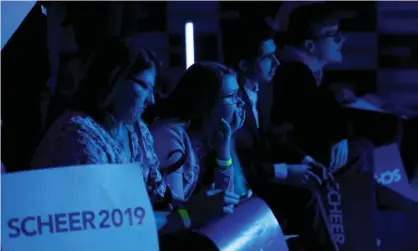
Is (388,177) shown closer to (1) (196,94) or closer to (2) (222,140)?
(2) (222,140)

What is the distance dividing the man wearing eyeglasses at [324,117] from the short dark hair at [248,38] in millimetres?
67

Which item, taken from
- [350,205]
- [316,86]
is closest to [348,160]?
[350,205]

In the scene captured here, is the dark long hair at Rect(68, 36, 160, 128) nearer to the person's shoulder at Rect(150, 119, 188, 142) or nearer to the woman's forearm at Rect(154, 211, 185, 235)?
the person's shoulder at Rect(150, 119, 188, 142)

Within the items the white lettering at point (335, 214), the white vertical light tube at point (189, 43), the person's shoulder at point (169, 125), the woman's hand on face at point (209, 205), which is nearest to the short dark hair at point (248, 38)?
the white vertical light tube at point (189, 43)

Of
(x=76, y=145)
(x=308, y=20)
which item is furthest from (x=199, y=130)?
(x=308, y=20)

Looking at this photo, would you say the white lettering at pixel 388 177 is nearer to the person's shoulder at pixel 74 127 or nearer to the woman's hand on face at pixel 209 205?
the woman's hand on face at pixel 209 205

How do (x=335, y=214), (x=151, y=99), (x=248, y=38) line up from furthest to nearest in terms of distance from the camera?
(x=335, y=214) < (x=248, y=38) < (x=151, y=99)

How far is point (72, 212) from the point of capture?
1.37 metres

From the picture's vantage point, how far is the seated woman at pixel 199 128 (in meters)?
1.51

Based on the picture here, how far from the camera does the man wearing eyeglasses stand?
1638mm

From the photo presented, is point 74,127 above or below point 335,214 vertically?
above

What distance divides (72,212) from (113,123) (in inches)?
9.1

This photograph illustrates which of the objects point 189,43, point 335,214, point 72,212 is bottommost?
point 335,214

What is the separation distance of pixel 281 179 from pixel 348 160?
216 mm
